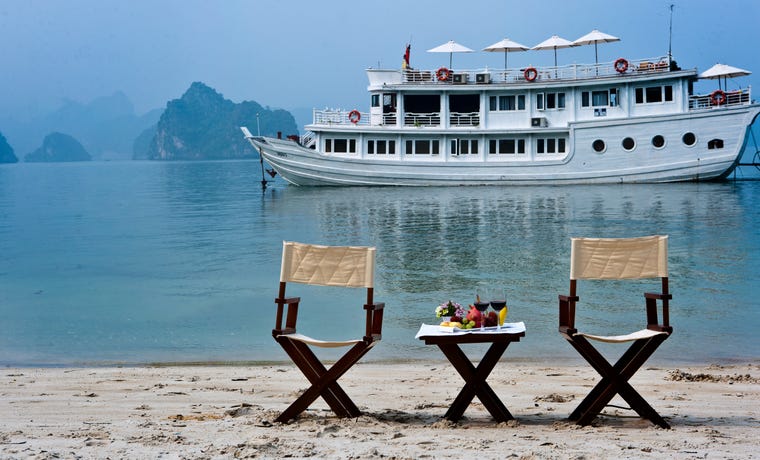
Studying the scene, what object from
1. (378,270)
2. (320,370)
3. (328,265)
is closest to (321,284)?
(328,265)

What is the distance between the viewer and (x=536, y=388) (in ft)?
21.9

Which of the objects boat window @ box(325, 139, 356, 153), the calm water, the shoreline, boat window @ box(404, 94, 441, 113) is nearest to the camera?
the shoreline

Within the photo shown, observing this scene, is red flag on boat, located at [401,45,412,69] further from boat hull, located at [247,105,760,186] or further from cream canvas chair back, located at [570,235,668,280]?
cream canvas chair back, located at [570,235,668,280]

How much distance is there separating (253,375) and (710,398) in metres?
3.76

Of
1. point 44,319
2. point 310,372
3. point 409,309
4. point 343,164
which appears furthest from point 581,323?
point 343,164

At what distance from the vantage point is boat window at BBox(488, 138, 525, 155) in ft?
118

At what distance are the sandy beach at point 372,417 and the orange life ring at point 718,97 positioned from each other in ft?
95.0

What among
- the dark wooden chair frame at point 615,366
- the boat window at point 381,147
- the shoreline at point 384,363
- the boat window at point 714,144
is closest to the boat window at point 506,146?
the boat window at point 381,147

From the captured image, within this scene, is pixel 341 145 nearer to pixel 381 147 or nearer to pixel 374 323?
pixel 381 147

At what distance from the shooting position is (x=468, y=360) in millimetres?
5344

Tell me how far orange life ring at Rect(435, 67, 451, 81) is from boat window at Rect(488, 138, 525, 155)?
10.8 ft

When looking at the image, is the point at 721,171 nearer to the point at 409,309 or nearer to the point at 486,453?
the point at 409,309

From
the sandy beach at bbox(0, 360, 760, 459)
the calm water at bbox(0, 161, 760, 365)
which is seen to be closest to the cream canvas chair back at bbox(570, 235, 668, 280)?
the sandy beach at bbox(0, 360, 760, 459)

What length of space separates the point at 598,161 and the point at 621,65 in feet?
13.1
